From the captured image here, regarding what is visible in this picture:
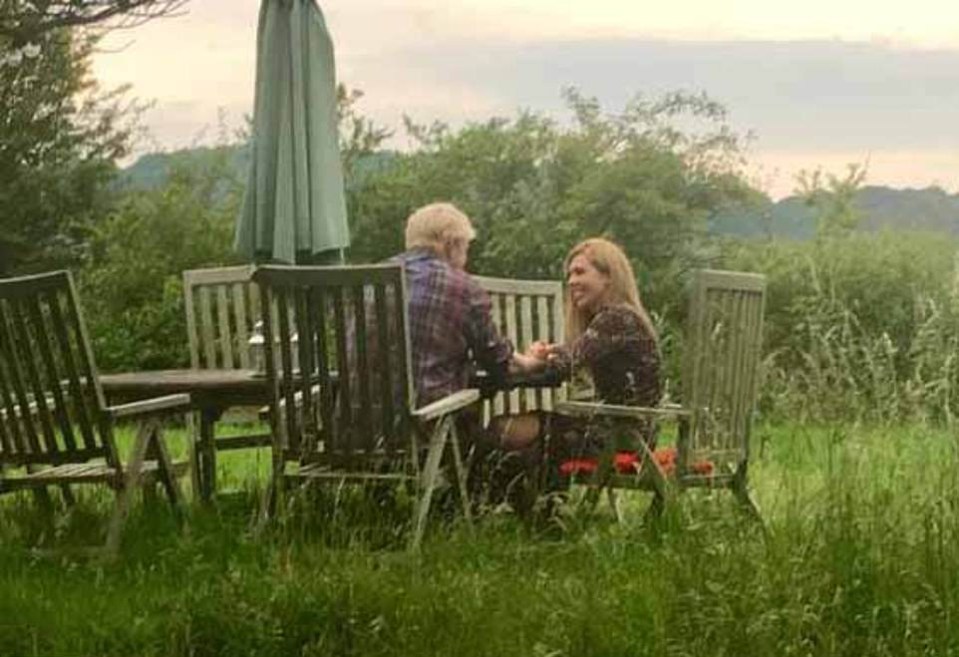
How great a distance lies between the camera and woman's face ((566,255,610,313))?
21.4 ft

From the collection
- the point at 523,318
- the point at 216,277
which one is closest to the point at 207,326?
the point at 216,277

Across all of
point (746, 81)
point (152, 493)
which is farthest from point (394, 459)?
point (746, 81)

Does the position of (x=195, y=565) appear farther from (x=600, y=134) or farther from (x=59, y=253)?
(x=59, y=253)

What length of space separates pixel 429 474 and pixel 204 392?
1183mm

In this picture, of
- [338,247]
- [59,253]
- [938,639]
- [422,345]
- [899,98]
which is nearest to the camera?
[938,639]

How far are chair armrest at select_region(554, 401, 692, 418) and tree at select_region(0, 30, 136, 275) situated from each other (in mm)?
14460

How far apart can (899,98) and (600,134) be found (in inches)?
160

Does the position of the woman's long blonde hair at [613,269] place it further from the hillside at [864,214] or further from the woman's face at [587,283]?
the hillside at [864,214]

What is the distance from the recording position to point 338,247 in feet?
24.4

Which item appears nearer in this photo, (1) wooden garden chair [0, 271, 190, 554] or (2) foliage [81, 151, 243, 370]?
(1) wooden garden chair [0, 271, 190, 554]

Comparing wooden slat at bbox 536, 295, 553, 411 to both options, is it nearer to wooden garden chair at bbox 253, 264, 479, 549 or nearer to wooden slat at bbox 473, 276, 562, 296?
wooden slat at bbox 473, 276, 562, 296

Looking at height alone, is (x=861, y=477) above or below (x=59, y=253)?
above

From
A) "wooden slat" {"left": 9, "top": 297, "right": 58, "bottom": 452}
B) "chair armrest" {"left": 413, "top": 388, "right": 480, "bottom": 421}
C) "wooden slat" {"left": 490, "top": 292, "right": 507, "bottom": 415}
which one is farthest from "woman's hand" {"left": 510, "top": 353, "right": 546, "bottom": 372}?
"wooden slat" {"left": 9, "top": 297, "right": 58, "bottom": 452}

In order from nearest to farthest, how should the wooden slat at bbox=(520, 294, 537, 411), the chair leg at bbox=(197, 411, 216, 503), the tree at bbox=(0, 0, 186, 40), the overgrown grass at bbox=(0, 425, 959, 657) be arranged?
the overgrown grass at bbox=(0, 425, 959, 657)
the tree at bbox=(0, 0, 186, 40)
the chair leg at bbox=(197, 411, 216, 503)
the wooden slat at bbox=(520, 294, 537, 411)
